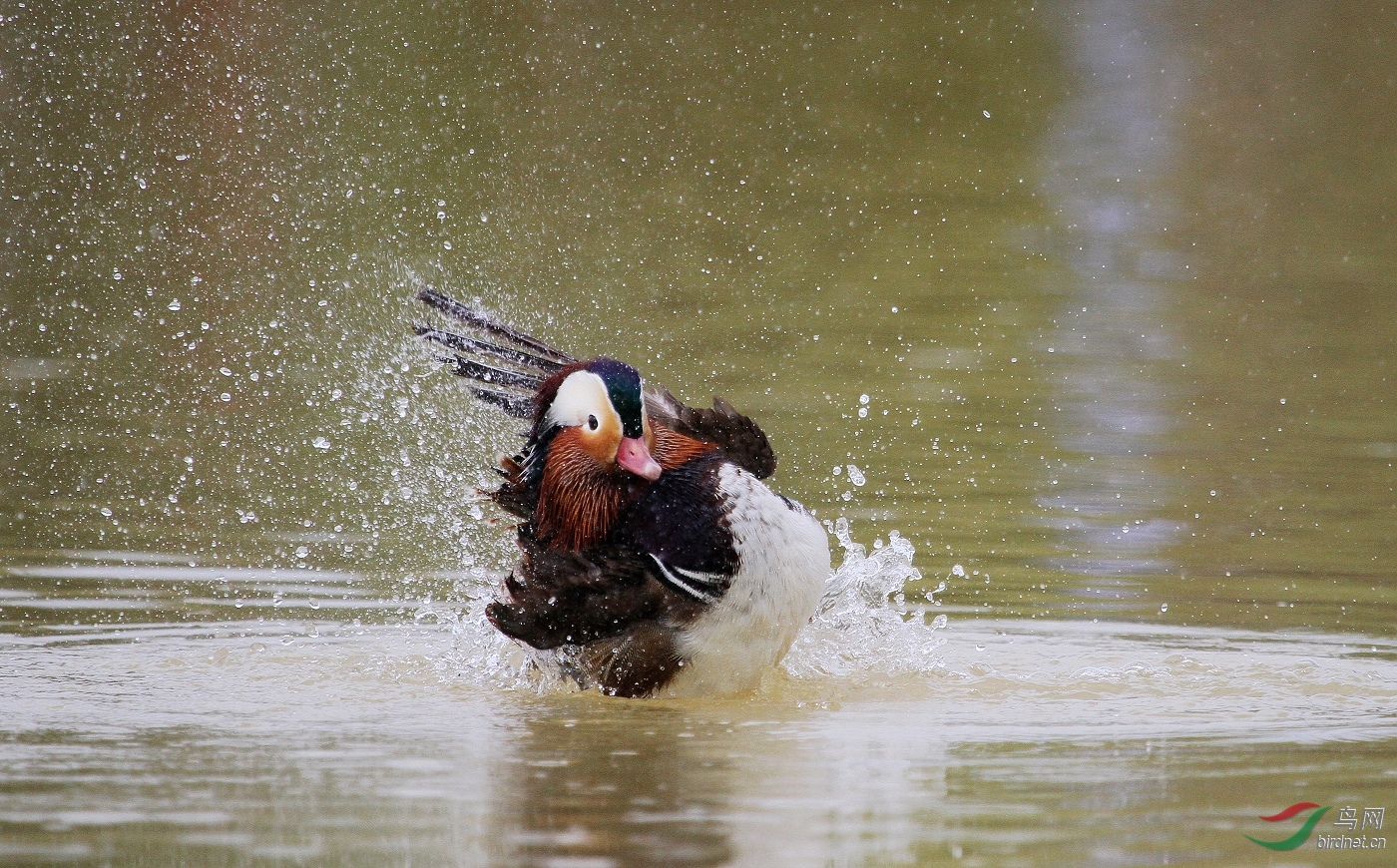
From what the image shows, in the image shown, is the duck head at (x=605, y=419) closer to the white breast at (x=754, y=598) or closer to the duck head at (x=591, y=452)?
the duck head at (x=591, y=452)

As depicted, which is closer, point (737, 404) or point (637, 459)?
point (637, 459)

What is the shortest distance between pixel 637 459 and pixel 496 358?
46.5 inches

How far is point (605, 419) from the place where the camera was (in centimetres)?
709

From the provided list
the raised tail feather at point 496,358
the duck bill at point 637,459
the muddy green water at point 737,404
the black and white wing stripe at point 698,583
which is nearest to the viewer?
the muddy green water at point 737,404

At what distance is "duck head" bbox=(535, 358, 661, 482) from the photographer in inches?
278

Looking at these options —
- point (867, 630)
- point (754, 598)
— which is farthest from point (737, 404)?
point (754, 598)

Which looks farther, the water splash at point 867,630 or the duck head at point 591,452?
the water splash at point 867,630

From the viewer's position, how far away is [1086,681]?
728 centimetres

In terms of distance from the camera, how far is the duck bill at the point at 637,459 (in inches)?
275

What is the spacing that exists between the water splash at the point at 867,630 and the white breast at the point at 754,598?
544mm

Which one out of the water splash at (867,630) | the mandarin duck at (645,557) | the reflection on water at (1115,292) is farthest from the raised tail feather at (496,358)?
the reflection on water at (1115,292)

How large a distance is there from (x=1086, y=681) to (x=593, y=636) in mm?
1829

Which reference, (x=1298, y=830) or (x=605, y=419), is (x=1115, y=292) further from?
(x=1298, y=830)

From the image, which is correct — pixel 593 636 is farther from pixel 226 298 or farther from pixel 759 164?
pixel 759 164
